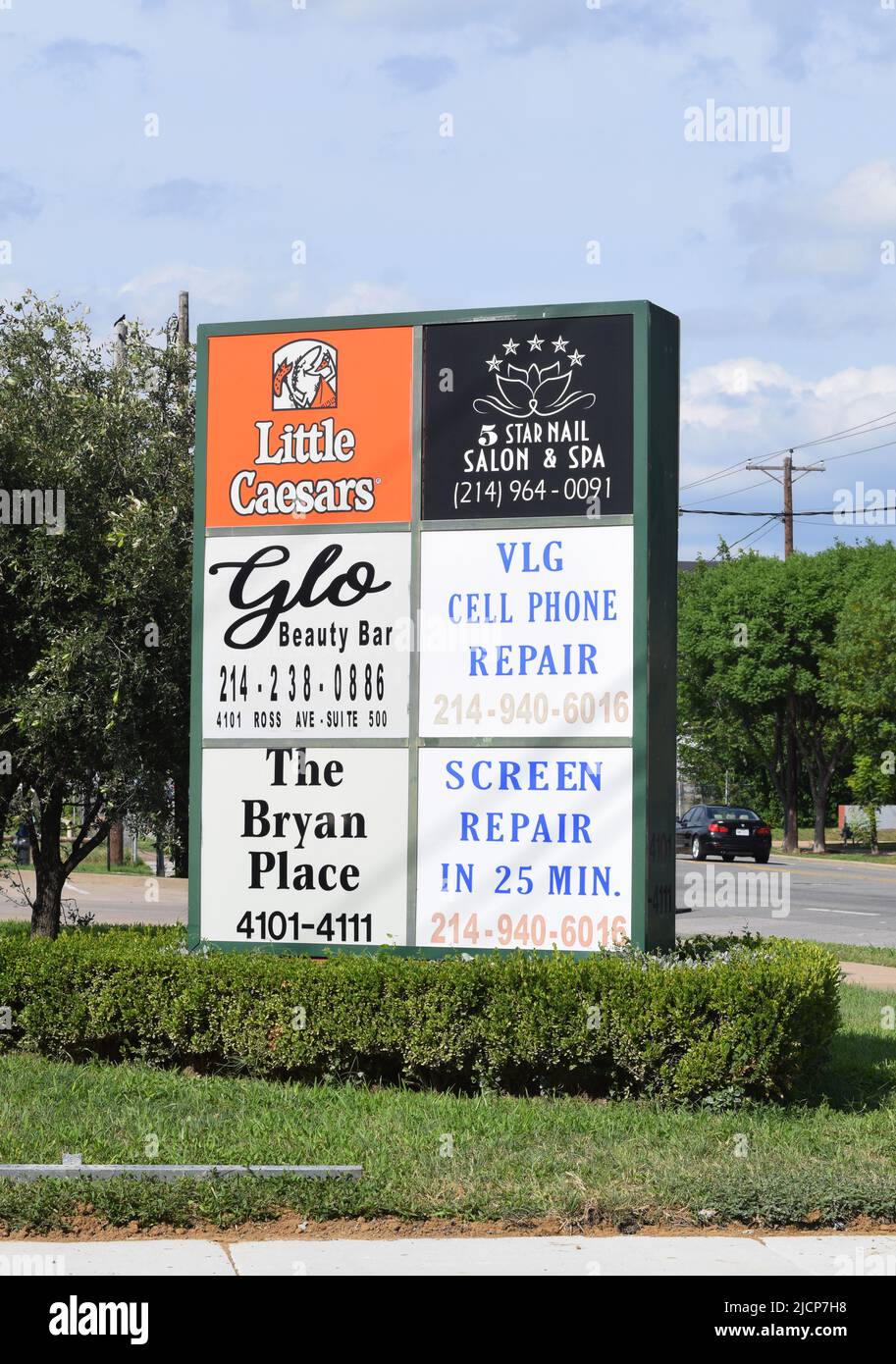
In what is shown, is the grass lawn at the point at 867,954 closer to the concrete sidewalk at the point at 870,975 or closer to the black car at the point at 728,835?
the concrete sidewalk at the point at 870,975

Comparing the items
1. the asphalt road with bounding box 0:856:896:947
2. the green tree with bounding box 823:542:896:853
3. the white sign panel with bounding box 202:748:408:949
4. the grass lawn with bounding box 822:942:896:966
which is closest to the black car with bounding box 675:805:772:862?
the asphalt road with bounding box 0:856:896:947

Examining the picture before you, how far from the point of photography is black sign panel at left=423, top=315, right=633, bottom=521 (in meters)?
8.70

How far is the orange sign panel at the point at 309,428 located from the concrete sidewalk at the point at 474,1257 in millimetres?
4526

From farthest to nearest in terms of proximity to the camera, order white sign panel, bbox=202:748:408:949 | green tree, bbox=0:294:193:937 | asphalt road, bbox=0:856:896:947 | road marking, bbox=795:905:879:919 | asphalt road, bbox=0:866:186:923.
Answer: road marking, bbox=795:905:879:919 < asphalt road, bbox=0:866:186:923 < asphalt road, bbox=0:856:896:947 < green tree, bbox=0:294:193:937 < white sign panel, bbox=202:748:408:949

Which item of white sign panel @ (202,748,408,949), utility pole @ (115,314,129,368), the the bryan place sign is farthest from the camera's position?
utility pole @ (115,314,129,368)

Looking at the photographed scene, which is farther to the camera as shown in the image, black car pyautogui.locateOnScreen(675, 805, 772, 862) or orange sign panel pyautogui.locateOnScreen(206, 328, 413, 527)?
black car pyautogui.locateOnScreen(675, 805, 772, 862)

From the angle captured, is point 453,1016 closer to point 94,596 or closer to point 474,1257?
point 474,1257

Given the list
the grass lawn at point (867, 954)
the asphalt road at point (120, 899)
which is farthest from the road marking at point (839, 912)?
the asphalt road at point (120, 899)

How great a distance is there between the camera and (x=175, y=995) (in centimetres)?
838

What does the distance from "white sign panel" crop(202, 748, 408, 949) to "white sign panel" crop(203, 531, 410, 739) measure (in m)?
0.19

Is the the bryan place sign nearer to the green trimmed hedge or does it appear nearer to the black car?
the green trimmed hedge

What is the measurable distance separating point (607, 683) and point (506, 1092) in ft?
7.48

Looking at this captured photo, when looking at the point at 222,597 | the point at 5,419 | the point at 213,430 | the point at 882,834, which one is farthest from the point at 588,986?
the point at 882,834

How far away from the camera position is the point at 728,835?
35.8m
